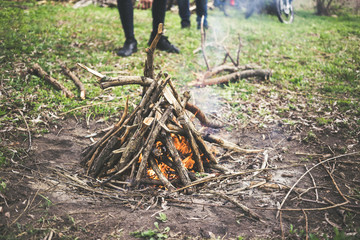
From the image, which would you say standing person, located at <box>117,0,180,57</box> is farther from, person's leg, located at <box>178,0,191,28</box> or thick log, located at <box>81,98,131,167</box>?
A: thick log, located at <box>81,98,131,167</box>

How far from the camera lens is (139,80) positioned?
2664mm

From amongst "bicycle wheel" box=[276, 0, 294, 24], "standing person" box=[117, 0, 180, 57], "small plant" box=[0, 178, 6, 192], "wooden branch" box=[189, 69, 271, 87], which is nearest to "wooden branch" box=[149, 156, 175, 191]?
"small plant" box=[0, 178, 6, 192]

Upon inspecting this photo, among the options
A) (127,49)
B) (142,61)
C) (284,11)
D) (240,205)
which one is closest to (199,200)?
(240,205)

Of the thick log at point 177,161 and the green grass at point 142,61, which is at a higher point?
the green grass at point 142,61

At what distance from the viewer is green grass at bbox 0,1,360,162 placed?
409 centimetres

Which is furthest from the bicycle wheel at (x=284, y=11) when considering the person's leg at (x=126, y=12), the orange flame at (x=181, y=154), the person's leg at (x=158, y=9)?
the orange flame at (x=181, y=154)

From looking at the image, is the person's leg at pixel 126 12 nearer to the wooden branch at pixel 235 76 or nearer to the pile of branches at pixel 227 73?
the pile of branches at pixel 227 73

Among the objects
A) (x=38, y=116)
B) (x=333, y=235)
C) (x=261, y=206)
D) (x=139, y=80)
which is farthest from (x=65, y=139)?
(x=333, y=235)

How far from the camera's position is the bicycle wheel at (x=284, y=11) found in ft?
36.3

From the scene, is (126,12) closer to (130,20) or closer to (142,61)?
(130,20)

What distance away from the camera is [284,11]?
457 inches

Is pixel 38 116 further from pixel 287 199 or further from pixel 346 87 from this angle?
pixel 346 87

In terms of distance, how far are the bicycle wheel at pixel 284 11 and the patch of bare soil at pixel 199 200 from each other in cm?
940

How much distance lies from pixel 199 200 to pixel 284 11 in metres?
11.6
